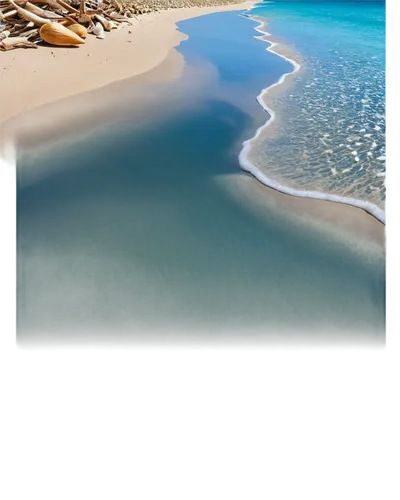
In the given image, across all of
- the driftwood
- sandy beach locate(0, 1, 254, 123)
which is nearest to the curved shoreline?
sandy beach locate(0, 1, 254, 123)

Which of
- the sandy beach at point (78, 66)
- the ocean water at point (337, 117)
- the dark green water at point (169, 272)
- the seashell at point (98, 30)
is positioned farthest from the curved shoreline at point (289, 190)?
the seashell at point (98, 30)

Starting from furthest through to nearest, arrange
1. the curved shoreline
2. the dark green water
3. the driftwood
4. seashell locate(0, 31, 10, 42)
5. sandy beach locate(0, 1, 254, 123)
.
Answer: the driftwood → seashell locate(0, 31, 10, 42) → sandy beach locate(0, 1, 254, 123) → the curved shoreline → the dark green water

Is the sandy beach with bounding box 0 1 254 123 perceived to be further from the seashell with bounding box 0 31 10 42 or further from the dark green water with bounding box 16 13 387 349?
the dark green water with bounding box 16 13 387 349

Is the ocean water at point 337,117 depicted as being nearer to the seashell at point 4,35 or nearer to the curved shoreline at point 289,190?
the curved shoreline at point 289,190

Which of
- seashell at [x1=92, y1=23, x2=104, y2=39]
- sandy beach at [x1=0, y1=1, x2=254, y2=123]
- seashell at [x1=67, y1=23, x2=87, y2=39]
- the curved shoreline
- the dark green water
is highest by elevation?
seashell at [x1=92, y1=23, x2=104, y2=39]

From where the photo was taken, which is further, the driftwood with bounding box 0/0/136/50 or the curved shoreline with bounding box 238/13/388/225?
the driftwood with bounding box 0/0/136/50

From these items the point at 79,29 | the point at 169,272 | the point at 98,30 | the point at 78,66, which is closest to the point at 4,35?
the point at 78,66

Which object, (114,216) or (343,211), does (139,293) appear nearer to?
(114,216)
